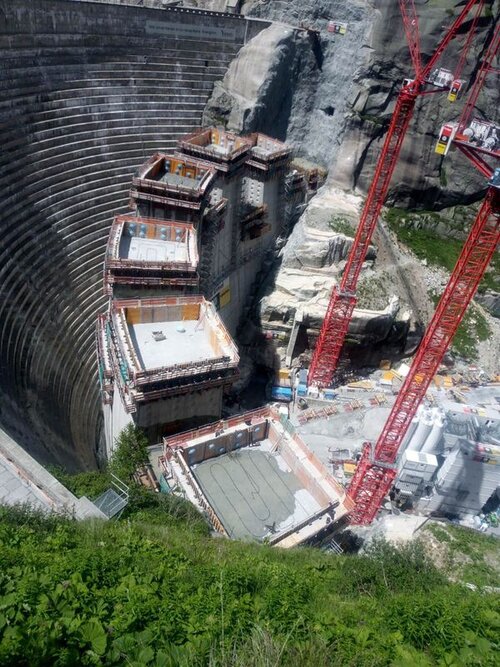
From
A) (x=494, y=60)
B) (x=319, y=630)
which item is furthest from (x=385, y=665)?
(x=494, y=60)

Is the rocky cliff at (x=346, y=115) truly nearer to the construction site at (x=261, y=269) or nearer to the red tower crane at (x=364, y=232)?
the construction site at (x=261, y=269)

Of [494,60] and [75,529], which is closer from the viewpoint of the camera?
[75,529]

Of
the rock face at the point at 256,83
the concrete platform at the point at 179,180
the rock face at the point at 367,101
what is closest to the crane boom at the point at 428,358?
the concrete platform at the point at 179,180

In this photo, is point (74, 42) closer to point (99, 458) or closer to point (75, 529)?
point (99, 458)

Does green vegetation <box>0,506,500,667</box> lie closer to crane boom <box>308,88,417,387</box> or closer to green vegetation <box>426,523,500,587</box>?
green vegetation <box>426,523,500,587</box>

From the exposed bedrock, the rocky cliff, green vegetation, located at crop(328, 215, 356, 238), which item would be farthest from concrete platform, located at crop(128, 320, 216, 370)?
green vegetation, located at crop(328, 215, 356, 238)
